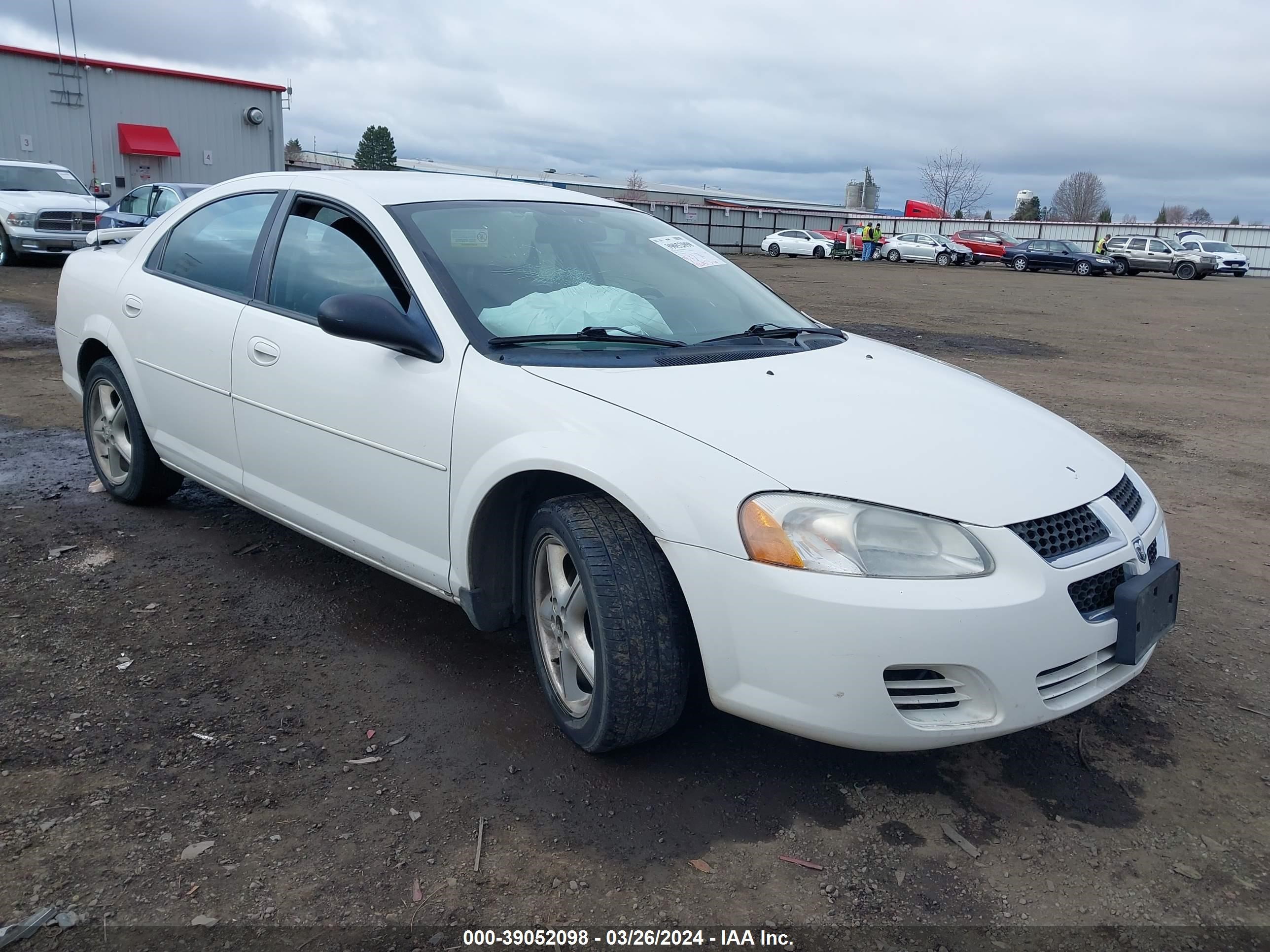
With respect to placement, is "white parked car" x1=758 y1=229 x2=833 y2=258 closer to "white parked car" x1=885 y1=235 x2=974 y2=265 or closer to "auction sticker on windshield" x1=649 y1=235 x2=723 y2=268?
"white parked car" x1=885 y1=235 x2=974 y2=265

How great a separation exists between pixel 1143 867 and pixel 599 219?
2790mm

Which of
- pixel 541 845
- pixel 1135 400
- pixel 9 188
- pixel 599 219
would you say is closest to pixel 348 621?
pixel 541 845

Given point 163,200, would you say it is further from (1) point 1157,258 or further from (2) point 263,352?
(1) point 1157,258

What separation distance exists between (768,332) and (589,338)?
2.53 ft

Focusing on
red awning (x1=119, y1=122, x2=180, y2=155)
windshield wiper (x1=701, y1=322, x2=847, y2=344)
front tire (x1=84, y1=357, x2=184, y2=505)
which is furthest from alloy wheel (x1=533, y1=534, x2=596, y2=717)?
red awning (x1=119, y1=122, x2=180, y2=155)

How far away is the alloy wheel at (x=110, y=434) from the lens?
4672 mm

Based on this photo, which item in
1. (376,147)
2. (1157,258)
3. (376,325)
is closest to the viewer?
(376,325)

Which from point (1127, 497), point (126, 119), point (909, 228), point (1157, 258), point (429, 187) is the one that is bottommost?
point (909, 228)

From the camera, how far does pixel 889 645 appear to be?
2.29 meters

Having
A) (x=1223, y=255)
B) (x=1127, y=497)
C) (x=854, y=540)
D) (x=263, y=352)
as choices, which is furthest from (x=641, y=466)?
(x=1223, y=255)

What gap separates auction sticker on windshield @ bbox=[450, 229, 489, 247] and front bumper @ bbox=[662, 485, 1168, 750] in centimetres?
144

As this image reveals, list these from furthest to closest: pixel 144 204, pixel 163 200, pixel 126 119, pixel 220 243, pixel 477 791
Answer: pixel 126 119, pixel 144 204, pixel 163 200, pixel 220 243, pixel 477 791

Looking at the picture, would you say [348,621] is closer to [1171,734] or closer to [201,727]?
[201,727]

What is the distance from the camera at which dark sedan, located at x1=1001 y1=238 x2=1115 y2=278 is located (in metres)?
35.5
